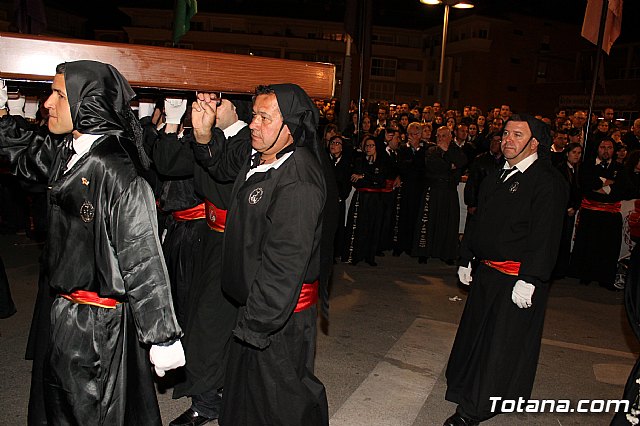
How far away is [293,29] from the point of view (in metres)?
47.5

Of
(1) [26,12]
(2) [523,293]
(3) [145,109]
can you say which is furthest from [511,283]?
(1) [26,12]

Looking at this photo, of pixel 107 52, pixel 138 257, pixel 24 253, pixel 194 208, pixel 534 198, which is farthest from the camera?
pixel 24 253

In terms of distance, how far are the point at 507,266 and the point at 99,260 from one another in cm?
293

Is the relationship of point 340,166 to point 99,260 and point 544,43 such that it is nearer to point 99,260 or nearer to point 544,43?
point 99,260

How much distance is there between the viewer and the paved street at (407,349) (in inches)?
184

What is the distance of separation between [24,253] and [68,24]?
147ft

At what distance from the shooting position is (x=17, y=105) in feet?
12.8

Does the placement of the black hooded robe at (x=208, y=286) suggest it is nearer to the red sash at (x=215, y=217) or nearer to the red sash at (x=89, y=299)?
the red sash at (x=215, y=217)

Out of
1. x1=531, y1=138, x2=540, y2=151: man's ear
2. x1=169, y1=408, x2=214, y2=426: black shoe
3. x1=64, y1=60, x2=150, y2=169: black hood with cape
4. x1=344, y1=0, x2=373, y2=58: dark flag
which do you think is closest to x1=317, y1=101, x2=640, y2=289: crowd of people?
x1=344, y1=0, x2=373, y2=58: dark flag

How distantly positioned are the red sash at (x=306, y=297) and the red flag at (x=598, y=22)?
7.90 metres

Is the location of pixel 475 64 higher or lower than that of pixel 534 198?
higher

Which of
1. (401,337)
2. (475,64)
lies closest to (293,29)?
(475,64)

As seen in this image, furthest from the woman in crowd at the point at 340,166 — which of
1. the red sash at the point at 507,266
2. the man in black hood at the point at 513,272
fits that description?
→ the red sash at the point at 507,266

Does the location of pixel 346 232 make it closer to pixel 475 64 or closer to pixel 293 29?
pixel 475 64
